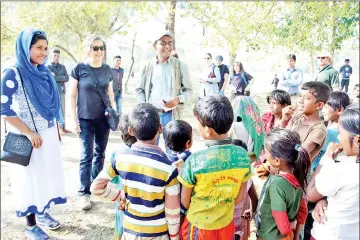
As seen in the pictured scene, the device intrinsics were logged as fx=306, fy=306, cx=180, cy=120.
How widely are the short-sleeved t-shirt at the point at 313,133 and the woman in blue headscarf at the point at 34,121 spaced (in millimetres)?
1907

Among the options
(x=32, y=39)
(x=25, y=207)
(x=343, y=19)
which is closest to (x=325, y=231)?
(x=25, y=207)

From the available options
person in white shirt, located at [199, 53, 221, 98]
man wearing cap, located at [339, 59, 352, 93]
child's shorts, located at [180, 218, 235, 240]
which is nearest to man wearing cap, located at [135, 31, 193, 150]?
child's shorts, located at [180, 218, 235, 240]

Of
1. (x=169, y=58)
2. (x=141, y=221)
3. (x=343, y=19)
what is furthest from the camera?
(x=343, y=19)

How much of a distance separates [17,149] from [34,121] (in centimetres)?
25

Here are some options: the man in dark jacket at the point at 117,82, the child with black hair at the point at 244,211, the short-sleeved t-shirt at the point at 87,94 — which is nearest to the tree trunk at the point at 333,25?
the man in dark jacket at the point at 117,82

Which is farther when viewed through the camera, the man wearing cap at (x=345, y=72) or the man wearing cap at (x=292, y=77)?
the man wearing cap at (x=345, y=72)

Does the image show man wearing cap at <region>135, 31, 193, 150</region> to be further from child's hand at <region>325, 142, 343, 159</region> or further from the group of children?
child's hand at <region>325, 142, 343, 159</region>

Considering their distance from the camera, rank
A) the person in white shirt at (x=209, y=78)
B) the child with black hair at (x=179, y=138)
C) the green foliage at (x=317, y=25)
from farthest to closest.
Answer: the green foliage at (x=317, y=25), the person in white shirt at (x=209, y=78), the child with black hair at (x=179, y=138)

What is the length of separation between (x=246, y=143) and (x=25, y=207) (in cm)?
174

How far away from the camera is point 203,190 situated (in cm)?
149

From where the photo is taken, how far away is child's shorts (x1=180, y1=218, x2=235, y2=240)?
61.3 inches

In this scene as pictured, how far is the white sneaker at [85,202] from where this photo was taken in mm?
3008

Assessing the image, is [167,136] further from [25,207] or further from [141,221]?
[25,207]

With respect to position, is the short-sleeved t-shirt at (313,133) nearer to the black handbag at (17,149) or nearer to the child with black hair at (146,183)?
the child with black hair at (146,183)
